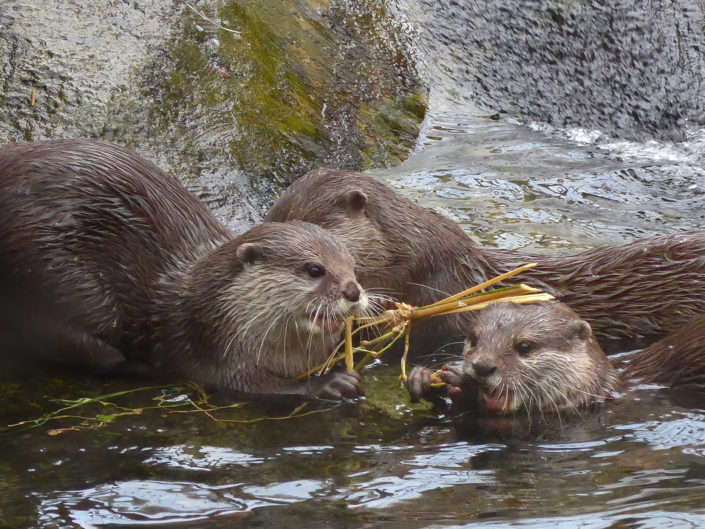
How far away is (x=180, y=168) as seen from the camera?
5684 millimetres

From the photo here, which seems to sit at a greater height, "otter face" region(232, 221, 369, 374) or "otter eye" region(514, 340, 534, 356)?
"otter face" region(232, 221, 369, 374)

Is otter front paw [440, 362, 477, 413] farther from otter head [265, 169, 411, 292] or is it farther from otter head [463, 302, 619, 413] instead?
otter head [265, 169, 411, 292]

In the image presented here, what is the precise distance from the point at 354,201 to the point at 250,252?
737 mm

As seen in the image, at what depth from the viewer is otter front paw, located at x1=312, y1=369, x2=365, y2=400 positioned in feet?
12.8

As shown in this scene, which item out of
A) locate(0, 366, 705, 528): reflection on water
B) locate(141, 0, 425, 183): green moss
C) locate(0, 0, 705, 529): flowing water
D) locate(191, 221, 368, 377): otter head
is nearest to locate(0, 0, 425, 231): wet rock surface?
locate(141, 0, 425, 183): green moss

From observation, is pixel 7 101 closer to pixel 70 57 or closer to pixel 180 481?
pixel 70 57

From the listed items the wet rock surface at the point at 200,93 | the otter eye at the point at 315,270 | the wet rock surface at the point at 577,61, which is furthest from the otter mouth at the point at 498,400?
the wet rock surface at the point at 577,61

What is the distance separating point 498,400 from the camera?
148 inches

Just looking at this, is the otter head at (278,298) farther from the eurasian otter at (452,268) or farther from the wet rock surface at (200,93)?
the wet rock surface at (200,93)

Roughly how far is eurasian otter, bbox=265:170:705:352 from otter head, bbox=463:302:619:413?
0.67m

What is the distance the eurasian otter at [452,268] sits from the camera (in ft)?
15.1

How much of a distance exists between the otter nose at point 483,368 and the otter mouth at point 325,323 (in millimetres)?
517

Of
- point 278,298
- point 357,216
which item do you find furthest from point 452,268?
point 278,298

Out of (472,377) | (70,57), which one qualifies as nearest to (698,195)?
(472,377)
